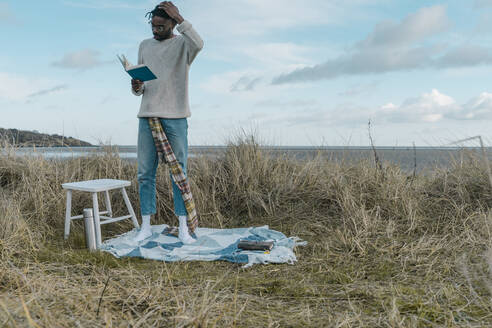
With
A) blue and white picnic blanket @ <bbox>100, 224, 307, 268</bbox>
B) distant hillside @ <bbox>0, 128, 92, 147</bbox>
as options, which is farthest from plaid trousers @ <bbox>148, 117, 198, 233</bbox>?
distant hillside @ <bbox>0, 128, 92, 147</bbox>

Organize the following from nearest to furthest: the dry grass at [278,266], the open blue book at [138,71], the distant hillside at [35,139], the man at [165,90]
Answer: the dry grass at [278,266], the open blue book at [138,71], the man at [165,90], the distant hillside at [35,139]

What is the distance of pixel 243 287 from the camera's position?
2447mm

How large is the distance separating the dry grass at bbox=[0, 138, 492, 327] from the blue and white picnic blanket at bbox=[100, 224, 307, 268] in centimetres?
11

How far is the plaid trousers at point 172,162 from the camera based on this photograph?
11.8 feet

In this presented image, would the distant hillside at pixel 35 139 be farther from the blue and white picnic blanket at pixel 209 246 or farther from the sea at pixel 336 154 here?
the blue and white picnic blanket at pixel 209 246

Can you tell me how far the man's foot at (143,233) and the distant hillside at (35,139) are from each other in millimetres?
2447

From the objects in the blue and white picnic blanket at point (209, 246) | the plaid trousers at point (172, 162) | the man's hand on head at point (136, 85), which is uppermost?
the man's hand on head at point (136, 85)

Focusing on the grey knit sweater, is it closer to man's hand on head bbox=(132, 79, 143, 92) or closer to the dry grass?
man's hand on head bbox=(132, 79, 143, 92)

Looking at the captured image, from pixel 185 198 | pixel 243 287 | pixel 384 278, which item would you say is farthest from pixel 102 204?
pixel 384 278

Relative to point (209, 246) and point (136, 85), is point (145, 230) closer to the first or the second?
point (209, 246)

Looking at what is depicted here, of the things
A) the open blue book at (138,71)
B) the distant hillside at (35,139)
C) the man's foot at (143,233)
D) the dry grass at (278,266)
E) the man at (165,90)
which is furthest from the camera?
the distant hillside at (35,139)

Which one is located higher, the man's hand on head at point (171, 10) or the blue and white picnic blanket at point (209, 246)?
the man's hand on head at point (171, 10)

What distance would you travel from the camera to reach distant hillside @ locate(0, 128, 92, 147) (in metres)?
5.91

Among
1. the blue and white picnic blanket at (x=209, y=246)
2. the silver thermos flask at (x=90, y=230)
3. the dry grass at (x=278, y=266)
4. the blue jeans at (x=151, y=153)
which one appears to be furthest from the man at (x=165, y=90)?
the dry grass at (x=278, y=266)
